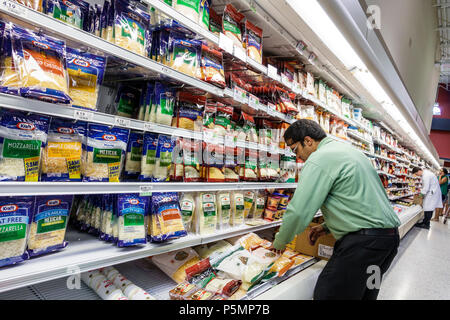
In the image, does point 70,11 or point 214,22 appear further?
point 214,22

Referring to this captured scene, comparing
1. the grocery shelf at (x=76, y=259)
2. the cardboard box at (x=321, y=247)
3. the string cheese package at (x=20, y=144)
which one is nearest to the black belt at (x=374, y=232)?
the cardboard box at (x=321, y=247)

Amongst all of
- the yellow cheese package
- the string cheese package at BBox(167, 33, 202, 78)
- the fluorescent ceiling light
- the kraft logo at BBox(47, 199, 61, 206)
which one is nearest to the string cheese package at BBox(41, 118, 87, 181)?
the kraft logo at BBox(47, 199, 61, 206)

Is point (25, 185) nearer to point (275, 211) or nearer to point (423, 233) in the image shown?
point (275, 211)

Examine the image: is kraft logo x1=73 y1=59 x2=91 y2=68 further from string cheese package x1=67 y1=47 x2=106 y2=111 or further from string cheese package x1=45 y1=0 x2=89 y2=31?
string cheese package x1=45 y1=0 x2=89 y2=31

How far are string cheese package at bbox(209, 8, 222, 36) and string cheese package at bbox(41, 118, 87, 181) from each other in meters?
1.11

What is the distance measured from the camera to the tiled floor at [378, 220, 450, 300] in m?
2.79

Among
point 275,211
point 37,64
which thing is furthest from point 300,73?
point 37,64

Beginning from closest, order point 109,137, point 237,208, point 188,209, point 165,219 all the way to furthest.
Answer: point 109,137, point 165,219, point 188,209, point 237,208

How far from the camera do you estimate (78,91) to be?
115 centimetres

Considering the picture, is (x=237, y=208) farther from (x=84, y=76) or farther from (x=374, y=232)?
(x=84, y=76)

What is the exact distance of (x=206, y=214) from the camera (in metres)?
1.67

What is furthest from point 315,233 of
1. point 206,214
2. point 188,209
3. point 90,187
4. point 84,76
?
point 84,76

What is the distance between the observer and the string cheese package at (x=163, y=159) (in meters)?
1.44

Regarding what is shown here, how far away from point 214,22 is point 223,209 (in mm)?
1324
